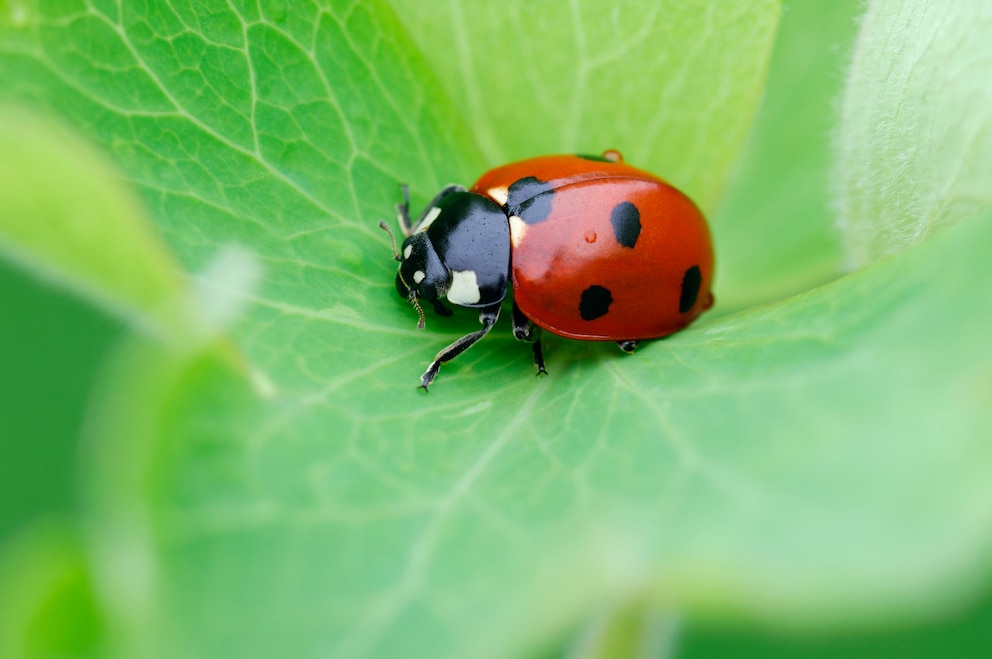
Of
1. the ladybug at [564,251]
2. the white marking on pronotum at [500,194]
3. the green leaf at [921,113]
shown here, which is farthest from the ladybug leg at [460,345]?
the green leaf at [921,113]

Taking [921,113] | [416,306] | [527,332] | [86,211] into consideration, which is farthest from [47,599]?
[921,113]

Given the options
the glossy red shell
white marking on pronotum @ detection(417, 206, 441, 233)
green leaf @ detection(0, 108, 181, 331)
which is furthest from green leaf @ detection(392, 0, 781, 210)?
green leaf @ detection(0, 108, 181, 331)

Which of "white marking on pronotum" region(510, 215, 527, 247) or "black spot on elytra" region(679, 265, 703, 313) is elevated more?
"white marking on pronotum" region(510, 215, 527, 247)

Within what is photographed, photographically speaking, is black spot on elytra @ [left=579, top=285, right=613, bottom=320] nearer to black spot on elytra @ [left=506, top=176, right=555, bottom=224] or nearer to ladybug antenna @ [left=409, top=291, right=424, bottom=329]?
black spot on elytra @ [left=506, top=176, right=555, bottom=224]

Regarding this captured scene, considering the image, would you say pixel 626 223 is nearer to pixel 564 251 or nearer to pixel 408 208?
pixel 564 251

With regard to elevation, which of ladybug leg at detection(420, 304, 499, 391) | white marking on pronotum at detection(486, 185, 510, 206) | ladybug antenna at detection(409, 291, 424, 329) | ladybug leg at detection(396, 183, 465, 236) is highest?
ladybug leg at detection(396, 183, 465, 236)

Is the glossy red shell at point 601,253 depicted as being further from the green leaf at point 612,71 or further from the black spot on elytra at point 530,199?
the green leaf at point 612,71

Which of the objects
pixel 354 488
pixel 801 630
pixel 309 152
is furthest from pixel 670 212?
pixel 801 630
